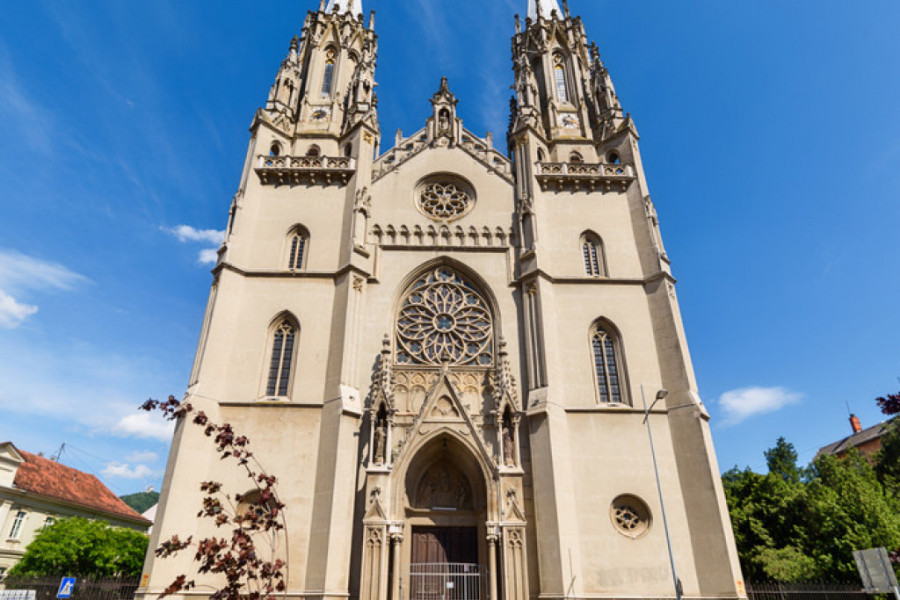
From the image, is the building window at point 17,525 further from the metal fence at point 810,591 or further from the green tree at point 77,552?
the metal fence at point 810,591

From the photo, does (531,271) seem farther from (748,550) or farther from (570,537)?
(748,550)

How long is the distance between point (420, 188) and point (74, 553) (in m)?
24.7

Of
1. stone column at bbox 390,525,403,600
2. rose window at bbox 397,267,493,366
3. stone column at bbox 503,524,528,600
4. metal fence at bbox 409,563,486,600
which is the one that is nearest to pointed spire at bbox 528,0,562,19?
rose window at bbox 397,267,493,366

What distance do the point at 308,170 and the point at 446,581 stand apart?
17453 mm

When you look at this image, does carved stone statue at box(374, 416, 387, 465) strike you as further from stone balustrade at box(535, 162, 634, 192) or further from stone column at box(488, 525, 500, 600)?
stone balustrade at box(535, 162, 634, 192)

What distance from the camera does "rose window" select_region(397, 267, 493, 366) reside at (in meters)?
20.1

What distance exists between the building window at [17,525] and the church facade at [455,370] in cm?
2089

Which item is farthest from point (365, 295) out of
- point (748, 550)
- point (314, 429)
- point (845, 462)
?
point (845, 462)

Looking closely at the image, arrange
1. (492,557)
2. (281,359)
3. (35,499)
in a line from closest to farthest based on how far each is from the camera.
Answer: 1. (492,557)
2. (281,359)
3. (35,499)

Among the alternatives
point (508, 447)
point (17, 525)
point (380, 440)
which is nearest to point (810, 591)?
point (508, 447)

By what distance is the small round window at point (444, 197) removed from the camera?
76.7 ft

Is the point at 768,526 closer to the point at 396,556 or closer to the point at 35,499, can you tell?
the point at 396,556

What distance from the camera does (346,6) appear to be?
34.0 metres

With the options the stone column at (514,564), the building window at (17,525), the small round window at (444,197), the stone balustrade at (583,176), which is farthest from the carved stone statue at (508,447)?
the building window at (17,525)
